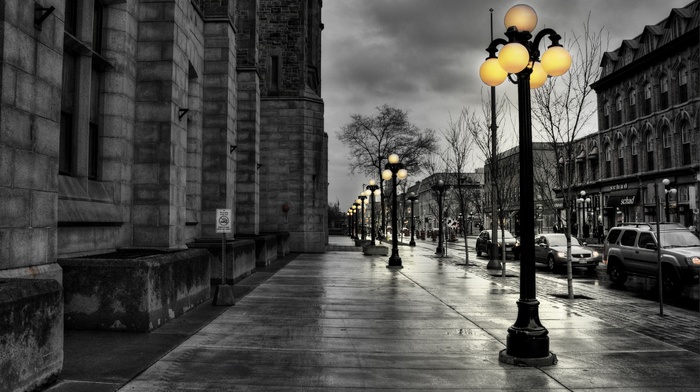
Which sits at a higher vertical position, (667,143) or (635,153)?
(667,143)

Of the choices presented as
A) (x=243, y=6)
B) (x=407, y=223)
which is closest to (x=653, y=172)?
(x=243, y=6)

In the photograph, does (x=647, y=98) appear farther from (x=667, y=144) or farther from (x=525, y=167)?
(x=525, y=167)

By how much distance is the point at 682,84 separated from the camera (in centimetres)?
4091

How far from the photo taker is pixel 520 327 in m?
6.89

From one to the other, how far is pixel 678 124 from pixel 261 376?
45.2m

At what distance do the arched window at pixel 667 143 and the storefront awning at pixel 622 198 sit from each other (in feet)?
15.5

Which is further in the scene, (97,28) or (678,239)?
(678,239)

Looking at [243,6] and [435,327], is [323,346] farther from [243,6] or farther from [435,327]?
[243,6]

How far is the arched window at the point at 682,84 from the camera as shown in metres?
40.3

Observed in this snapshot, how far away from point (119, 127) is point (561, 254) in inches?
676

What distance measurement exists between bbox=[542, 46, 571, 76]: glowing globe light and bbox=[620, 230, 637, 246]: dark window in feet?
35.1

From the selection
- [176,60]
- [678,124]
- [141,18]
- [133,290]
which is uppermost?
[678,124]

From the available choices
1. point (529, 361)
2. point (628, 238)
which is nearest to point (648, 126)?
point (628, 238)

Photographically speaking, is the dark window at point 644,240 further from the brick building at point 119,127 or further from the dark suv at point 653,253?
the brick building at point 119,127
